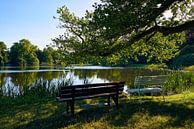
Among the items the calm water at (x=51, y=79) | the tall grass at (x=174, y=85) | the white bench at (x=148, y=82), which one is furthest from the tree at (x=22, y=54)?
the white bench at (x=148, y=82)

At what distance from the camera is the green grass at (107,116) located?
A: 9.90 m

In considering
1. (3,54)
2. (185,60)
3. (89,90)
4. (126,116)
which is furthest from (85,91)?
(3,54)

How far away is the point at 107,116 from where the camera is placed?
11.0 meters

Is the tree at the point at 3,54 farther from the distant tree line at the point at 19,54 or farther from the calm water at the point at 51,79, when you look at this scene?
the calm water at the point at 51,79

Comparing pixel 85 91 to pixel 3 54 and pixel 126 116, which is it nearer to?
pixel 126 116

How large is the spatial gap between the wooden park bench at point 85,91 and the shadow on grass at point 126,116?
Result: 1.81 ft

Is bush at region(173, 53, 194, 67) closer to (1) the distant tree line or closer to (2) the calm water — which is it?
(2) the calm water

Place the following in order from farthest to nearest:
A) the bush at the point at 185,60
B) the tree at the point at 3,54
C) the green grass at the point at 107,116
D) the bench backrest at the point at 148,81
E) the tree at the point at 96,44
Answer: the tree at the point at 3,54 → the bush at the point at 185,60 → the bench backrest at the point at 148,81 → the tree at the point at 96,44 → the green grass at the point at 107,116

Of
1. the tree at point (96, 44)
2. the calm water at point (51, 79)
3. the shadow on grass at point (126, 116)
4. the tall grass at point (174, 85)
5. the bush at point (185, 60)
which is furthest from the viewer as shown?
the bush at point (185, 60)

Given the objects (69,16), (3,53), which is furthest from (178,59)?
(3,53)

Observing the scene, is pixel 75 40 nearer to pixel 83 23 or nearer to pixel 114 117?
pixel 83 23

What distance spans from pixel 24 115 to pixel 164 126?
5.28 meters

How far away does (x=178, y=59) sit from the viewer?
5978cm

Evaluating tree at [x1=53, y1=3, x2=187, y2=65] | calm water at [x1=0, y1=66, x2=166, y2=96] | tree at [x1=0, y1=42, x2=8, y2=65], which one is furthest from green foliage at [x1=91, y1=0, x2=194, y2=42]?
tree at [x1=0, y1=42, x2=8, y2=65]
